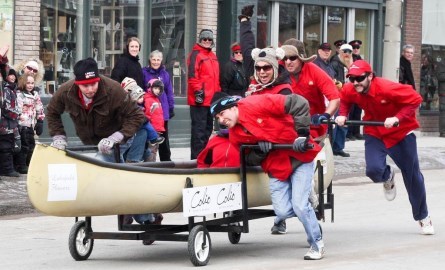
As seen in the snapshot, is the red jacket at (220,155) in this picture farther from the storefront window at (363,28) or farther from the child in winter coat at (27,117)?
the storefront window at (363,28)

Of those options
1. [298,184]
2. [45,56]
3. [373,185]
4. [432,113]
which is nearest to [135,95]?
[298,184]

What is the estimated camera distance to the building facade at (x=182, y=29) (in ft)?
64.1

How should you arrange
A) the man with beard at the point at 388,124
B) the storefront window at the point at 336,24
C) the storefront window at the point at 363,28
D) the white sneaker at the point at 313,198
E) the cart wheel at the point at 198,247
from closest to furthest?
1. the cart wheel at the point at 198,247
2. the white sneaker at the point at 313,198
3. the man with beard at the point at 388,124
4. the storefront window at the point at 336,24
5. the storefront window at the point at 363,28

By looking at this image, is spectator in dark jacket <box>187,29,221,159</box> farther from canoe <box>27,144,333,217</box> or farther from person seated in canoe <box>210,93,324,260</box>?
canoe <box>27,144,333,217</box>

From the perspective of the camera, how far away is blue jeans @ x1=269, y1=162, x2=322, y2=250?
33.4ft

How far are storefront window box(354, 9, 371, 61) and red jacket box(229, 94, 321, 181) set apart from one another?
16.5 metres

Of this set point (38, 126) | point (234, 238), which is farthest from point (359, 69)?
point (38, 126)

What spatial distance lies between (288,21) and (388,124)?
43.9 ft

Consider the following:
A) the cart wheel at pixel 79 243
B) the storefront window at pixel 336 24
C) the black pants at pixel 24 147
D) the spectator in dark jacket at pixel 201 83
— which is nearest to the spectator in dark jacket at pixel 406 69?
the storefront window at pixel 336 24

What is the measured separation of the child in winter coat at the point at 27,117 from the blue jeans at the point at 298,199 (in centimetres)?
660

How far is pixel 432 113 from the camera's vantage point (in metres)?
27.8

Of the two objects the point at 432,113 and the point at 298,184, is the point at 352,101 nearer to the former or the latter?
the point at 298,184

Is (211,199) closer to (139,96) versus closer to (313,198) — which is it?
(313,198)

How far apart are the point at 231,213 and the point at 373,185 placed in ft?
23.8
